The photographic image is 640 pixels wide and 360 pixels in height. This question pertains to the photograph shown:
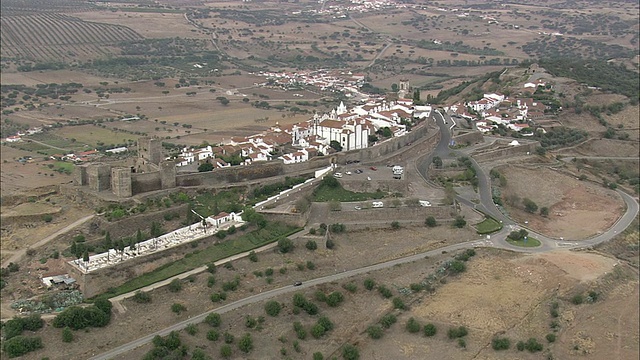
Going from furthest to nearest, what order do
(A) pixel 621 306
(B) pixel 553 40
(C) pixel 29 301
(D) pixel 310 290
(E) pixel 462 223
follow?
(B) pixel 553 40 < (E) pixel 462 223 < (A) pixel 621 306 < (D) pixel 310 290 < (C) pixel 29 301

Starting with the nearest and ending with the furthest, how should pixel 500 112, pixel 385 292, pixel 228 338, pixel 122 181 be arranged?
pixel 228 338 < pixel 385 292 < pixel 122 181 < pixel 500 112

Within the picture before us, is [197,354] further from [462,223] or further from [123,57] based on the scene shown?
[123,57]

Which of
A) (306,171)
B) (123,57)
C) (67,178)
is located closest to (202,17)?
(123,57)

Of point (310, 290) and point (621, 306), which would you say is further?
point (621, 306)

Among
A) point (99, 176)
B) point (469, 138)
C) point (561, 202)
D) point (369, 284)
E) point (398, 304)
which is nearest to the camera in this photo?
point (398, 304)

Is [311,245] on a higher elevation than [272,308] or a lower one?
higher

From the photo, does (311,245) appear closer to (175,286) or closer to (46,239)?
(175,286)

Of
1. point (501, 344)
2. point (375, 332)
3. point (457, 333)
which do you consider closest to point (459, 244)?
point (457, 333)
